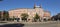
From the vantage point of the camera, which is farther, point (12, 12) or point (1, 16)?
point (12, 12)

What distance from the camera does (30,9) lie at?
154 meters

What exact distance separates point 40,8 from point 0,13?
44.1 meters

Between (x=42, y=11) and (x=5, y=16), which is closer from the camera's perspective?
(x=5, y=16)

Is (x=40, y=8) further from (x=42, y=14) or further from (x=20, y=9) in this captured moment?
(x=20, y=9)

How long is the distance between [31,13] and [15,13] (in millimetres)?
15528

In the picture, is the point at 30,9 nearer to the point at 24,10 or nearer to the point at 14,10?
Result: the point at 24,10

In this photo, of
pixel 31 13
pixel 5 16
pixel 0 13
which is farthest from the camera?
pixel 31 13

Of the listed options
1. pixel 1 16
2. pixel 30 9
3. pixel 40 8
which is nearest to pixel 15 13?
pixel 30 9

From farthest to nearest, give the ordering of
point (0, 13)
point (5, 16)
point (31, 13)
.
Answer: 1. point (31, 13)
2. point (0, 13)
3. point (5, 16)

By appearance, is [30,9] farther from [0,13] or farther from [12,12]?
[0,13]

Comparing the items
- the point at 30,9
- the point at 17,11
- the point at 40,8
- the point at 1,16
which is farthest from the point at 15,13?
the point at 1,16

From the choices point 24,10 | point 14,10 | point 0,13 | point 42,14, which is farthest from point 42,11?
point 0,13

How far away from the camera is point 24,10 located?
15512 centimetres

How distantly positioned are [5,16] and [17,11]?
42200mm
